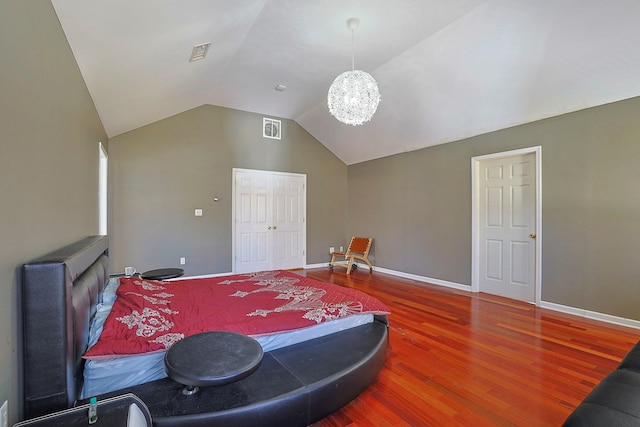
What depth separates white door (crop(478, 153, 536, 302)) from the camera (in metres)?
4.00

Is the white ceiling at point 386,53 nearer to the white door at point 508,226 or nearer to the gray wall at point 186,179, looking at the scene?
the gray wall at point 186,179

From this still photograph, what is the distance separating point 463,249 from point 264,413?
4.17 m

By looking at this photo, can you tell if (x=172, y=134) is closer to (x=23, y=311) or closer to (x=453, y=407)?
(x=23, y=311)

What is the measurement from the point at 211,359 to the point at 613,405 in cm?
161

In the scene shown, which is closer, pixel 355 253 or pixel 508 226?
pixel 508 226

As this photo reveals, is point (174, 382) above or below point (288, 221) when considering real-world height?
below

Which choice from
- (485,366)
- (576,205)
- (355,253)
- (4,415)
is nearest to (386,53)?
(576,205)

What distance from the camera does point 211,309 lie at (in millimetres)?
2223

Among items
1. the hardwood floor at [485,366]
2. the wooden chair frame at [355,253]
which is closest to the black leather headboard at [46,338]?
the hardwood floor at [485,366]

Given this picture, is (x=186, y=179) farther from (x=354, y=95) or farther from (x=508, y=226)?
(x=508, y=226)

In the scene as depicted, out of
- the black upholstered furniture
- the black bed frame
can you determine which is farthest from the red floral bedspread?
the black upholstered furniture

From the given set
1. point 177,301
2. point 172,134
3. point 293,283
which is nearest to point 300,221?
→ point 172,134

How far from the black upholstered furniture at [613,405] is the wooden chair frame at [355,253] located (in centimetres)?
474

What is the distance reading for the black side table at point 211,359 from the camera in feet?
4.30
